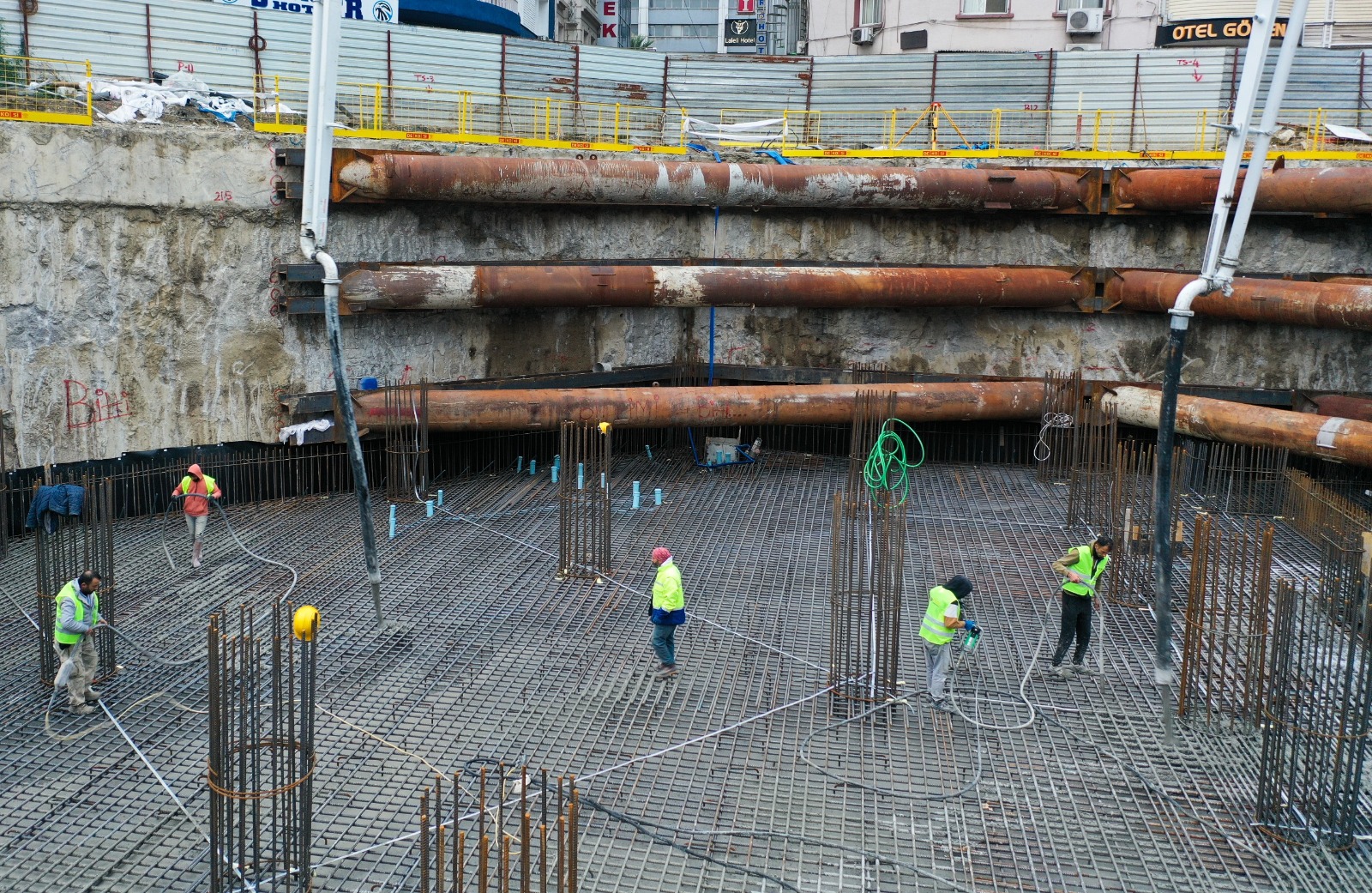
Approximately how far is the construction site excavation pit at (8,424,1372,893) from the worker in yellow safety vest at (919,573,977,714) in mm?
173

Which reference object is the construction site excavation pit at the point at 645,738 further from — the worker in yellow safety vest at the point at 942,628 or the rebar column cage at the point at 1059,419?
the rebar column cage at the point at 1059,419

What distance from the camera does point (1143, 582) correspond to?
12.3 meters

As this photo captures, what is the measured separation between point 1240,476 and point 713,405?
7217 millimetres

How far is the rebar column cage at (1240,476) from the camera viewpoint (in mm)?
14977

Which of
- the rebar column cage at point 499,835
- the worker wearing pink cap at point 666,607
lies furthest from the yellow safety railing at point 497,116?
the rebar column cage at point 499,835

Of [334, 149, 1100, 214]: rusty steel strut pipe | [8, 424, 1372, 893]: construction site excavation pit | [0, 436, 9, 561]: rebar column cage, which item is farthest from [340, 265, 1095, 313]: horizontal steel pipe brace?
[0, 436, 9, 561]: rebar column cage

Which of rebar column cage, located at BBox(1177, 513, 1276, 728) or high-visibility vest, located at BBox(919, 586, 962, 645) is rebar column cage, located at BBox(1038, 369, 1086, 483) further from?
high-visibility vest, located at BBox(919, 586, 962, 645)

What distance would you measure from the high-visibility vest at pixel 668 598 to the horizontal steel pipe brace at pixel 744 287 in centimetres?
794

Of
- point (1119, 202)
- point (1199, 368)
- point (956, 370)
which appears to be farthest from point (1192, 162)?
point (956, 370)

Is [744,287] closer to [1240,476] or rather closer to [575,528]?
[575,528]

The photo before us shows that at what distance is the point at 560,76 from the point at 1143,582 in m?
15.2

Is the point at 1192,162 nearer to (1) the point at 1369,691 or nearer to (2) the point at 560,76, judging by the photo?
(2) the point at 560,76

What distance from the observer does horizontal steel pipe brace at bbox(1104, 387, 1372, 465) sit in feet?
49.4

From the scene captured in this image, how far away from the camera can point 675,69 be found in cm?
2342
